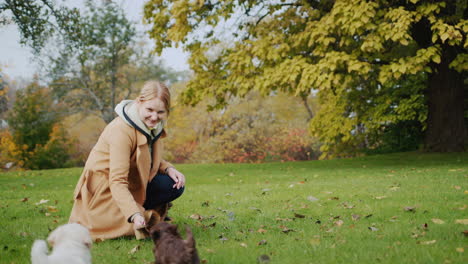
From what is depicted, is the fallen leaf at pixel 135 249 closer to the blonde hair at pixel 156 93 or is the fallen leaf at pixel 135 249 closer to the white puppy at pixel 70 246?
the white puppy at pixel 70 246

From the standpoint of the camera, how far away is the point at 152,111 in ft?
11.8

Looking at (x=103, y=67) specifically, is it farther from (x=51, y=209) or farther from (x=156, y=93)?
(x=156, y=93)

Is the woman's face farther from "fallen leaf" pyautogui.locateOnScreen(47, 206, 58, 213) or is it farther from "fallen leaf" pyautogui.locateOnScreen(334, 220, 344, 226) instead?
"fallen leaf" pyautogui.locateOnScreen(47, 206, 58, 213)

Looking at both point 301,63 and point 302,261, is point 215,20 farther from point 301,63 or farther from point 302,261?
point 302,261

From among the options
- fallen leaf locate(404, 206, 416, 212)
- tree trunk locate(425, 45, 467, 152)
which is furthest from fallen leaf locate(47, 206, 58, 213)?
tree trunk locate(425, 45, 467, 152)

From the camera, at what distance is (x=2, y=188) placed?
9.48 meters

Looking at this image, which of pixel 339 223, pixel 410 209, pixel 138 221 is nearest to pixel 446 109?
pixel 410 209

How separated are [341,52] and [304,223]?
6449 millimetres

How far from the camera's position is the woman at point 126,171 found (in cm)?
356

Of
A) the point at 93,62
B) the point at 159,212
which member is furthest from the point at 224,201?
the point at 93,62

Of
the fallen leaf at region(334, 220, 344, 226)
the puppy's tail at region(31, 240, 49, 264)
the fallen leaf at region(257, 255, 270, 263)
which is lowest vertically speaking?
the fallen leaf at region(334, 220, 344, 226)

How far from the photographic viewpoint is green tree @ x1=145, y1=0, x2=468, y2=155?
9172mm

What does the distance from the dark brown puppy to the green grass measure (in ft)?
1.68

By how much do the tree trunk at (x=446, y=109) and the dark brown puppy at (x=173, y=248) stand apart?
11007 mm
